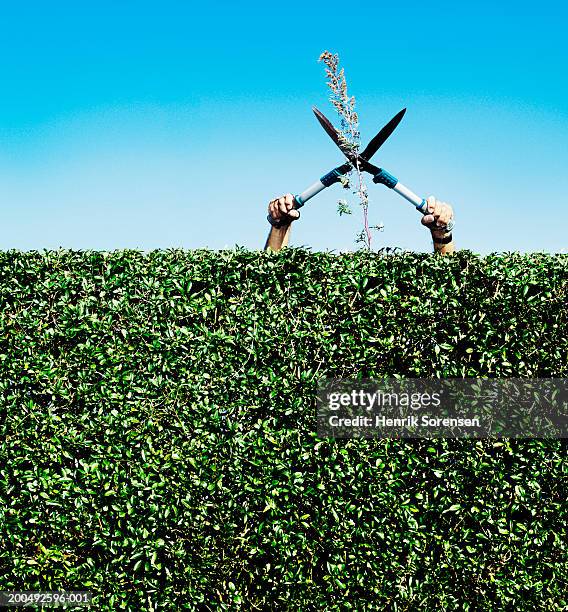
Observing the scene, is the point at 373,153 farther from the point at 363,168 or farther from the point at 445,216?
the point at 445,216

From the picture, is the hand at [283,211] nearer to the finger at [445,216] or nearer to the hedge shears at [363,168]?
the hedge shears at [363,168]

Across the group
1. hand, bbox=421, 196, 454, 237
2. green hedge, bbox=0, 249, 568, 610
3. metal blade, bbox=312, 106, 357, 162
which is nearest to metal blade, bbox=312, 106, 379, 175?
metal blade, bbox=312, 106, 357, 162

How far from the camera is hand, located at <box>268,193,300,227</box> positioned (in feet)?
21.1

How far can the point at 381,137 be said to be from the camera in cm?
737

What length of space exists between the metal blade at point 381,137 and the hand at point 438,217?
1.50 m

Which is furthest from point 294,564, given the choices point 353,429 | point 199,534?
point 353,429

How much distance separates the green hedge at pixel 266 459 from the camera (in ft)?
13.6

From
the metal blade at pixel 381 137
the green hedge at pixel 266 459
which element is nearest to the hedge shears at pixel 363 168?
the metal blade at pixel 381 137

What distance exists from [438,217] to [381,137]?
177 cm

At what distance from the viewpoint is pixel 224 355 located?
Answer: 13.7ft

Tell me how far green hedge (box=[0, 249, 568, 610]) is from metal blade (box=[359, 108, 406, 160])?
3.63 meters

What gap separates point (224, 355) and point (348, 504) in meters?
1.43

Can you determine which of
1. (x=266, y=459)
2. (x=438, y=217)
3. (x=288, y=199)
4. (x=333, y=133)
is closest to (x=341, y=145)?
(x=333, y=133)

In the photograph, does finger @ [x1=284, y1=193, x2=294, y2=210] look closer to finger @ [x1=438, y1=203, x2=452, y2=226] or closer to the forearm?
the forearm
